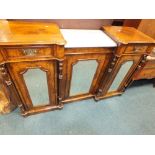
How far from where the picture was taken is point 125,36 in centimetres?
113

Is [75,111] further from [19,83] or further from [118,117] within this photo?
[19,83]

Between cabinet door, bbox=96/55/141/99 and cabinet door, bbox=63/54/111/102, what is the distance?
0.08m

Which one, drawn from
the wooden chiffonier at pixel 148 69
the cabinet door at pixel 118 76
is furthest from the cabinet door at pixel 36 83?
the wooden chiffonier at pixel 148 69

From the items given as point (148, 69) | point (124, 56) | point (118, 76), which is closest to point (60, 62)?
point (124, 56)

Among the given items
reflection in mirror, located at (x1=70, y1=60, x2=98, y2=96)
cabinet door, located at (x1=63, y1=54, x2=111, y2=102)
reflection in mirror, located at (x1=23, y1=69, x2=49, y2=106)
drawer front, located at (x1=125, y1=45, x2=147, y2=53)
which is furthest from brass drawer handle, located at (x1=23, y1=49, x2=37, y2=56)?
drawer front, located at (x1=125, y1=45, x2=147, y2=53)

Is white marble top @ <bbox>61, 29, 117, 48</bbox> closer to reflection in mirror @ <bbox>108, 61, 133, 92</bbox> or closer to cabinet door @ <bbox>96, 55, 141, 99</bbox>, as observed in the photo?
cabinet door @ <bbox>96, 55, 141, 99</bbox>

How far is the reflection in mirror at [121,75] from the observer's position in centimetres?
130

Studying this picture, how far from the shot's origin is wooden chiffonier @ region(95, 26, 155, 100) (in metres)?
1.09

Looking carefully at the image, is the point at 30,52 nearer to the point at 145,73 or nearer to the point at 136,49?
the point at 136,49

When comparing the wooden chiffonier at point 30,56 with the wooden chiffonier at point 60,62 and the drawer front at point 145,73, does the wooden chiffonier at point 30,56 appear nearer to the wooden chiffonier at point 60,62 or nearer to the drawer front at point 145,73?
the wooden chiffonier at point 60,62

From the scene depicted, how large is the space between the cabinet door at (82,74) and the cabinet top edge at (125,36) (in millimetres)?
162
